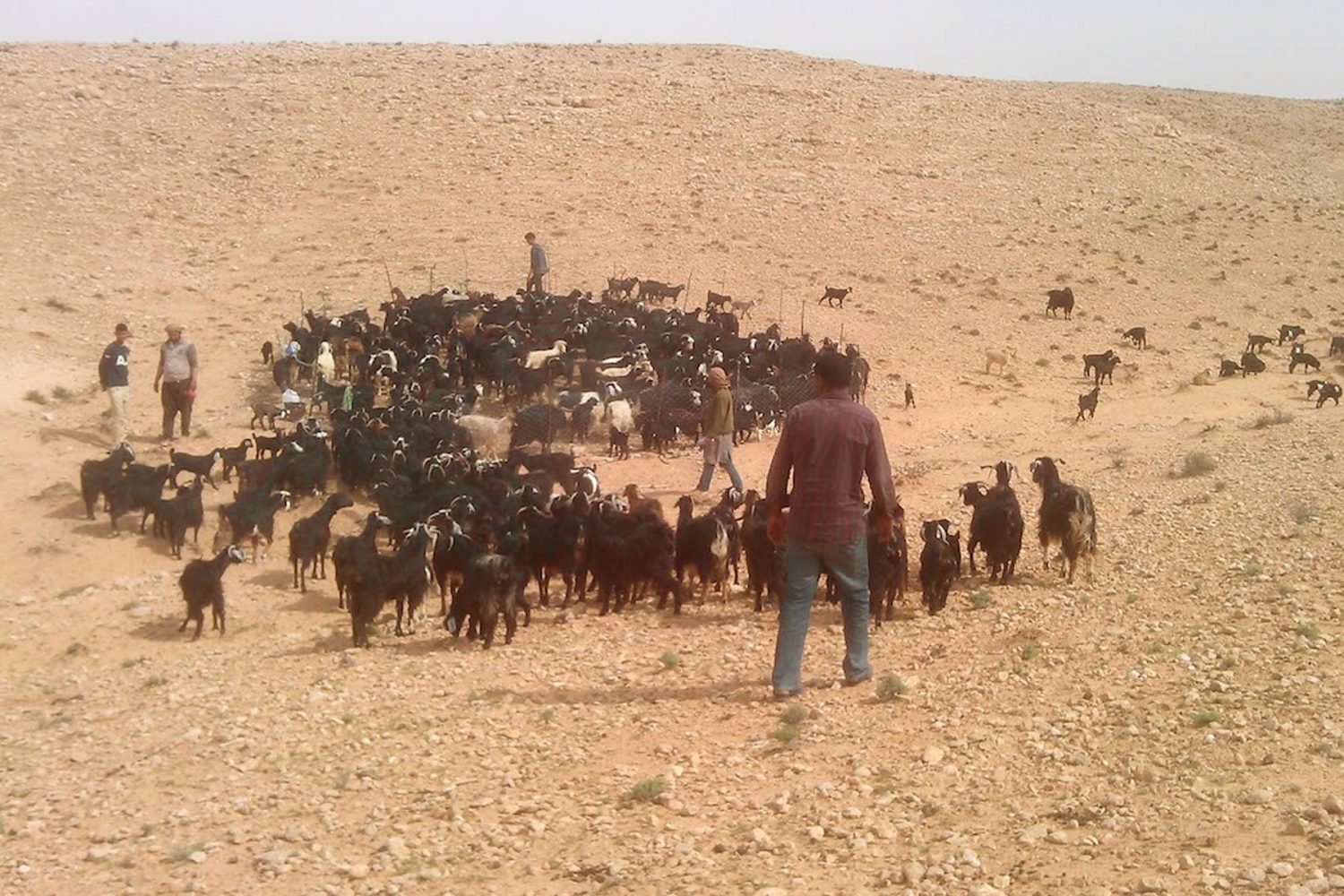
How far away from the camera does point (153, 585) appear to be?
1230 cm

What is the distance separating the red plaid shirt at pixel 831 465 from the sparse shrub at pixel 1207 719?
1967mm

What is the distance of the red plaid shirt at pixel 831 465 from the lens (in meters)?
7.16

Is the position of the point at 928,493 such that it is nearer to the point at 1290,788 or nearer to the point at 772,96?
the point at 1290,788

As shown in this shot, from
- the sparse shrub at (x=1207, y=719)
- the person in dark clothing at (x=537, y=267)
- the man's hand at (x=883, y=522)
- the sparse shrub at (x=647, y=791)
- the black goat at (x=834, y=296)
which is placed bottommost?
the sparse shrub at (x=647, y=791)

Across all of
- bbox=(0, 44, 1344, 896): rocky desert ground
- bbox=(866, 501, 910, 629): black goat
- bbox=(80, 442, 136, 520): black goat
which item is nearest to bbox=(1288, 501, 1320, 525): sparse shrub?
bbox=(0, 44, 1344, 896): rocky desert ground

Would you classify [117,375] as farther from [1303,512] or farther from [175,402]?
[1303,512]

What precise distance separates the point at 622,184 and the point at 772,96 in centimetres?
1035

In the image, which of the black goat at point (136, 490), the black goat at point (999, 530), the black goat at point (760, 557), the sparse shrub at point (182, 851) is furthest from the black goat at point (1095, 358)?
the sparse shrub at point (182, 851)

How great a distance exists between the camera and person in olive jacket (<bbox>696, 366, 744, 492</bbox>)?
47.7 ft

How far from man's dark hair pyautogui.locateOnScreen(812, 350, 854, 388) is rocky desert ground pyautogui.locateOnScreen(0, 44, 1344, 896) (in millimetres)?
1843

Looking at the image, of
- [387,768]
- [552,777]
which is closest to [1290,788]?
[552,777]

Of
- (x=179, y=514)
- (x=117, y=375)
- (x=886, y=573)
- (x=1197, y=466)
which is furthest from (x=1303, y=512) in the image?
(x=117, y=375)

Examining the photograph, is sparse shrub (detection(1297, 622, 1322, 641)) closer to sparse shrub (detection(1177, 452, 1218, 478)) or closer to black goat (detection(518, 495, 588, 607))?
black goat (detection(518, 495, 588, 607))

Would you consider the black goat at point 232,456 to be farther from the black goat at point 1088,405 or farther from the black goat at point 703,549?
the black goat at point 1088,405
